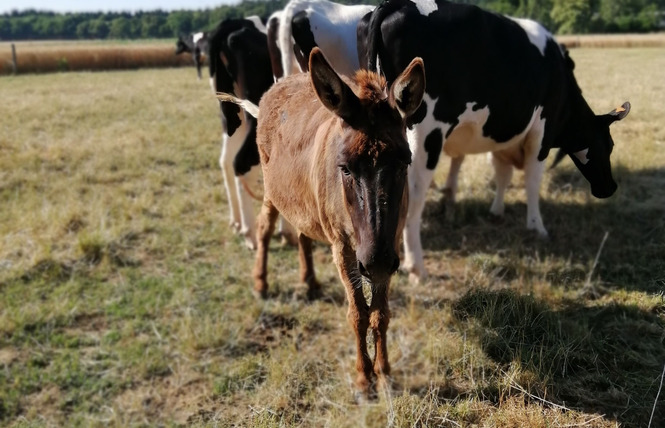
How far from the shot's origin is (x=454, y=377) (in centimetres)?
306

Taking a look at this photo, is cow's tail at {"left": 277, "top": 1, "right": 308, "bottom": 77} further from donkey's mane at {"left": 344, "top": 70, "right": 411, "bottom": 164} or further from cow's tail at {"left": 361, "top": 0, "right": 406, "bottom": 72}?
donkey's mane at {"left": 344, "top": 70, "right": 411, "bottom": 164}

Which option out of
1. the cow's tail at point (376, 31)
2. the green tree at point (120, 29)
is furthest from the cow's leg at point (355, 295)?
the green tree at point (120, 29)

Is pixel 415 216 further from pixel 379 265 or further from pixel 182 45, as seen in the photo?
pixel 182 45

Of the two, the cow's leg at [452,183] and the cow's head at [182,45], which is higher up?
the cow's head at [182,45]

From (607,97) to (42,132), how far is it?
37.4 feet

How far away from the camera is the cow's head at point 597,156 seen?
4324 mm

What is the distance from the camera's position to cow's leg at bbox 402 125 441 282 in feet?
13.0

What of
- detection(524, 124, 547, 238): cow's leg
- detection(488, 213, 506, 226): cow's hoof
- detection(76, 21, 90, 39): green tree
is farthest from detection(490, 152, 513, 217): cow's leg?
detection(76, 21, 90, 39): green tree

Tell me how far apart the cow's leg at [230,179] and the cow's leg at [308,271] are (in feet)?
5.32

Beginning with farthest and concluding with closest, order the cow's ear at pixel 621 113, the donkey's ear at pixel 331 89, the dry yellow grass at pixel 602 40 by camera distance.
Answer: the dry yellow grass at pixel 602 40 → the cow's ear at pixel 621 113 → the donkey's ear at pixel 331 89

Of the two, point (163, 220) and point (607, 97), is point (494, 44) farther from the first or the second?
point (607, 97)

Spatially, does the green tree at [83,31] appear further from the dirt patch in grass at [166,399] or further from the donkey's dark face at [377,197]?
the donkey's dark face at [377,197]

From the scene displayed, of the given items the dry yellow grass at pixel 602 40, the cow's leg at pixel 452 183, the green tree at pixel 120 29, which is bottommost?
the cow's leg at pixel 452 183

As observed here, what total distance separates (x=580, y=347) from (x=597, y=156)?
207cm
